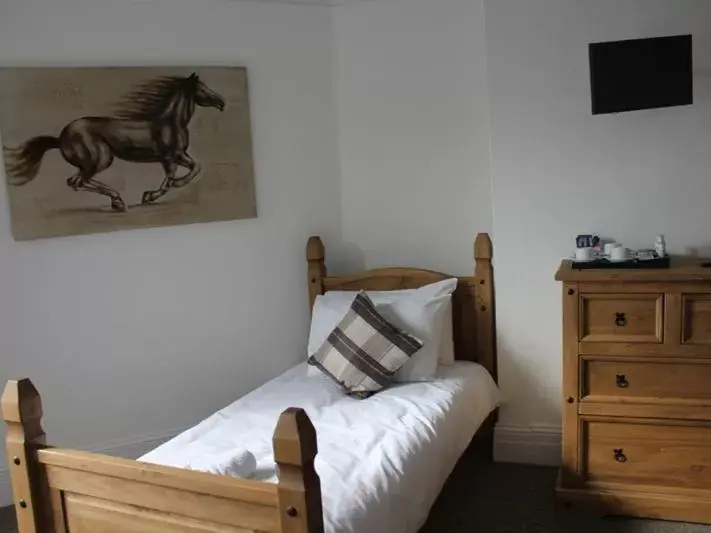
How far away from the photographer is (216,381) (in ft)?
12.9

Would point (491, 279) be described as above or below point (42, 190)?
below

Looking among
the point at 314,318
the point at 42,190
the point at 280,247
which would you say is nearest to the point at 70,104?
the point at 42,190

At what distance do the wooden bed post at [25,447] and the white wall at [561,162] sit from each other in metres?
2.17

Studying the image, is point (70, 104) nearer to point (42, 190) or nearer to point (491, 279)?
point (42, 190)

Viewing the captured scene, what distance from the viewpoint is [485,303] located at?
3.66m

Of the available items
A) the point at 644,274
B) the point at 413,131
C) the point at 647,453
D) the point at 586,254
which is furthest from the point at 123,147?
the point at 647,453

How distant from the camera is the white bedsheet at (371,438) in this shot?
7.49 feet

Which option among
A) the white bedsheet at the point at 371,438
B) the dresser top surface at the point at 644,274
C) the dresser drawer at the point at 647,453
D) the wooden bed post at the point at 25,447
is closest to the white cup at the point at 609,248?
the dresser top surface at the point at 644,274

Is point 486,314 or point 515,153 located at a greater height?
point 515,153

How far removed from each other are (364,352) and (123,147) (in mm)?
1547

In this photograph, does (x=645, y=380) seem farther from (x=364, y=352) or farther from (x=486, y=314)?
(x=364, y=352)

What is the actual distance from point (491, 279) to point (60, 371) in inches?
84.6

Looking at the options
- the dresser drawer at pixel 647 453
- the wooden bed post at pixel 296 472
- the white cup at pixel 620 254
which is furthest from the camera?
the white cup at pixel 620 254

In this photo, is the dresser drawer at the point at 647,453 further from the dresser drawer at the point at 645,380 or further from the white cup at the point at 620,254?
the white cup at the point at 620,254
